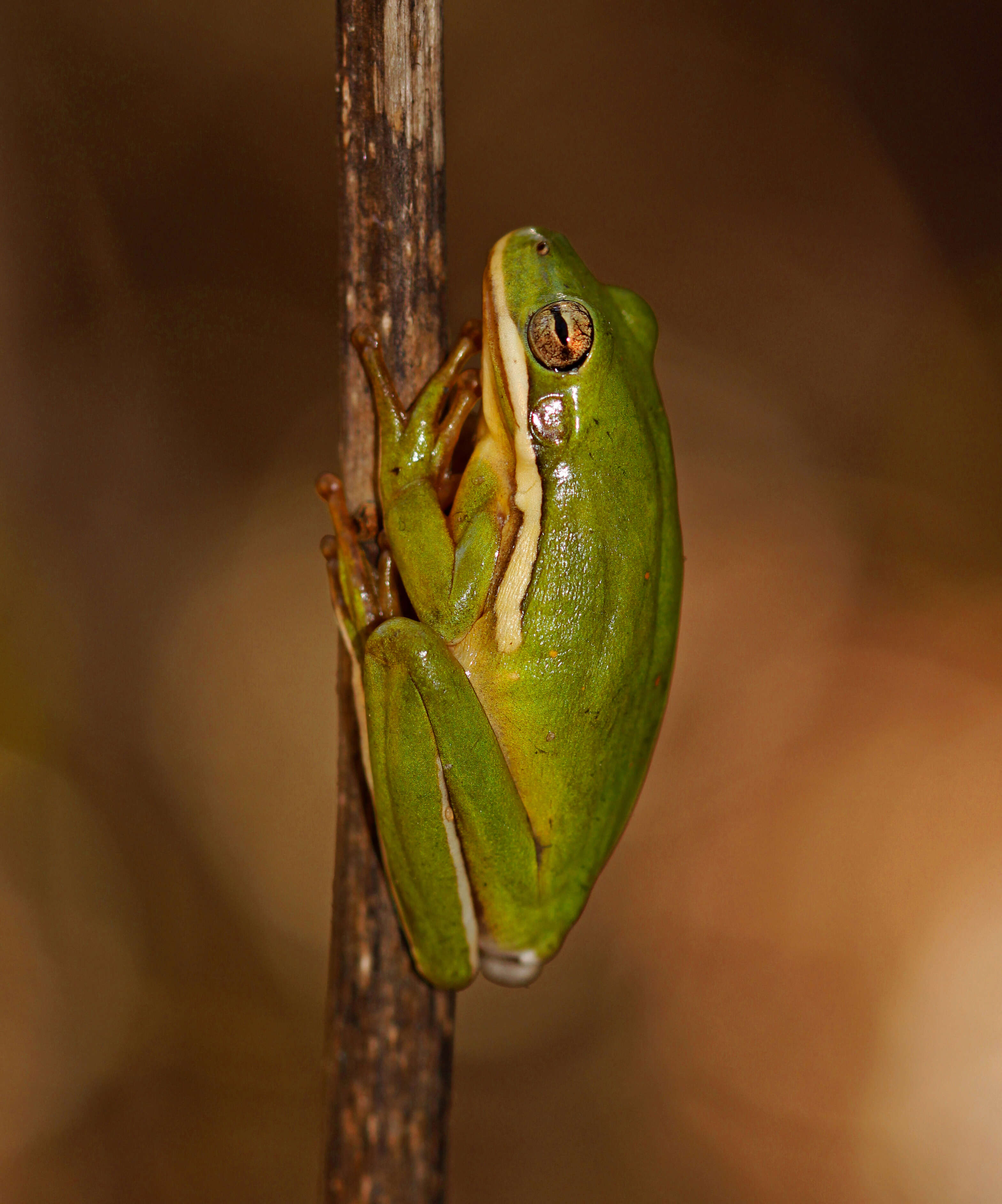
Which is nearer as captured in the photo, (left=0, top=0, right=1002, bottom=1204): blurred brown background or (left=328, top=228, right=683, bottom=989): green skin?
(left=328, top=228, right=683, bottom=989): green skin

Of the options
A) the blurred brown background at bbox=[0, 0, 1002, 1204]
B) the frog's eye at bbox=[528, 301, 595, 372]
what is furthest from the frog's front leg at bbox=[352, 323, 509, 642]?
the blurred brown background at bbox=[0, 0, 1002, 1204]

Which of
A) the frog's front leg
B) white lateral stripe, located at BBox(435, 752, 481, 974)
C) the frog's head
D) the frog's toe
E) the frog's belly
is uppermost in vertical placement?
the frog's head

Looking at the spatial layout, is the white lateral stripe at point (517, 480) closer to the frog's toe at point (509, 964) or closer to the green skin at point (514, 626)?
the green skin at point (514, 626)

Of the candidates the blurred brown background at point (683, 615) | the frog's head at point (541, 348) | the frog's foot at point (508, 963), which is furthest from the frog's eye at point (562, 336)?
the blurred brown background at point (683, 615)

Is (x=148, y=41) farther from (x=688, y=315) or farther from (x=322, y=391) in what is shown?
(x=688, y=315)

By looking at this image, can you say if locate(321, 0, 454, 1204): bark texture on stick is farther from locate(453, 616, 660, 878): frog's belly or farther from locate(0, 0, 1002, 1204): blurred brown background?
locate(0, 0, 1002, 1204): blurred brown background

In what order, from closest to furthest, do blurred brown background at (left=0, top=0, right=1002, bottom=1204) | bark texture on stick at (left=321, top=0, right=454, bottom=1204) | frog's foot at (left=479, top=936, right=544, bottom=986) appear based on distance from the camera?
bark texture on stick at (left=321, top=0, right=454, bottom=1204) < frog's foot at (left=479, top=936, right=544, bottom=986) < blurred brown background at (left=0, top=0, right=1002, bottom=1204)
